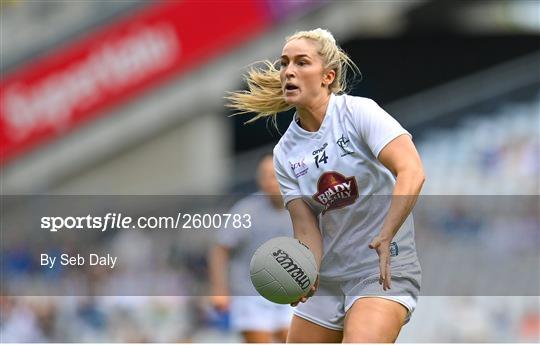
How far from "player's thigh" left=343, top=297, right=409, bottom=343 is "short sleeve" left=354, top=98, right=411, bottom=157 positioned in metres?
0.72

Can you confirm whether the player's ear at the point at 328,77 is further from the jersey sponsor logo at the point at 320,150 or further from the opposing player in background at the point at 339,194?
the jersey sponsor logo at the point at 320,150

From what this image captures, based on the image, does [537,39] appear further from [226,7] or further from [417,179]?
[417,179]

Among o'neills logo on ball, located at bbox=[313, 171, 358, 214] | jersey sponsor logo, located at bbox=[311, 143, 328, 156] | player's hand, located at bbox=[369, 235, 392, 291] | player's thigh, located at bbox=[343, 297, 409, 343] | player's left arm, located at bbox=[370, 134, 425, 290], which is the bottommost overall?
player's thigh, located at bbox=[343, 297, 409, 343]

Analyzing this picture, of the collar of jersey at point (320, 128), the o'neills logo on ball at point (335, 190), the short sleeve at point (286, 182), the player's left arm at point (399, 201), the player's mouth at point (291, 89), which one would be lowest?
the player's left arm at point (399, 201)

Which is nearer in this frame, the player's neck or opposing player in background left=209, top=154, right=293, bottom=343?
the player's neck

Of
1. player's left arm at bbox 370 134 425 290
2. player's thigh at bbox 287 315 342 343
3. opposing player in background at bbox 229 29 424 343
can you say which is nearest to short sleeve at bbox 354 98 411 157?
opposing player in background at bbox 229 29 424 343

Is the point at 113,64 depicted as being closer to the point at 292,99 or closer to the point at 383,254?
the point at 292,99

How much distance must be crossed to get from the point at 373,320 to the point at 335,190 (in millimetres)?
660

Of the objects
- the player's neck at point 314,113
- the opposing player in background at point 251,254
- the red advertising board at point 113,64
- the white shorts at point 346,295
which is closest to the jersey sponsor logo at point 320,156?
the player's neck at point 314,113

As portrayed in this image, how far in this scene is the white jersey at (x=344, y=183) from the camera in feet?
20.4

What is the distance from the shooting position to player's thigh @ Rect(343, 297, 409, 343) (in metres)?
6.02

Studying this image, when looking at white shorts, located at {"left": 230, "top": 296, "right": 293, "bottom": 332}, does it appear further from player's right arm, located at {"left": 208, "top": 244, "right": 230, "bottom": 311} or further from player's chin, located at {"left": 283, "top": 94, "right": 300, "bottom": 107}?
player's chin, located at {"left": 283, "top": 94, "right": 300, "bottom": 107}

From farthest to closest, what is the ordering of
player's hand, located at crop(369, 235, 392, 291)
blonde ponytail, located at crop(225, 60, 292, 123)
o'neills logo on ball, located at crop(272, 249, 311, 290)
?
1. blonde ponytail, located at crop(225, 60, 292, 123)
2. o'neills logo on ball, located at crop(272, 249, 311, 290)
3. player's hand, located at crop(369, 235, 392, 291)

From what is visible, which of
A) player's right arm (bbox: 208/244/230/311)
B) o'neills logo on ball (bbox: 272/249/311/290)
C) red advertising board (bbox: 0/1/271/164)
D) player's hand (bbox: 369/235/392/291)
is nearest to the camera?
player's hand (bbox: 369/235/392/291)
